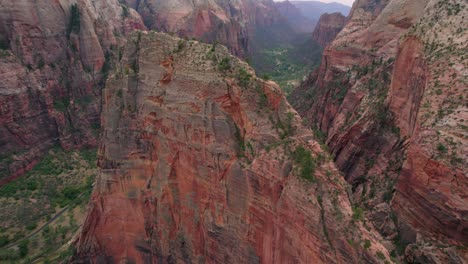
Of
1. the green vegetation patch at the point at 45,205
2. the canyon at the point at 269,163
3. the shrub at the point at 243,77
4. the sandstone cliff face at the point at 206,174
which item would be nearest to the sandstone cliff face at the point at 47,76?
the green vegetation patch at the point at 45,205

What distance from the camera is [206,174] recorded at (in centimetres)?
2508

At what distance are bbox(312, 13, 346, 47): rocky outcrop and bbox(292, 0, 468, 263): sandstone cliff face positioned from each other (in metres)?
83.7

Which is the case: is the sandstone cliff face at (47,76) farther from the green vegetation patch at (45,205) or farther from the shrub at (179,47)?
the shrub at (179,47)

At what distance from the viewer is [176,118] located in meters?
26.0

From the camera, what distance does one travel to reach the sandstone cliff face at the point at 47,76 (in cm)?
5862

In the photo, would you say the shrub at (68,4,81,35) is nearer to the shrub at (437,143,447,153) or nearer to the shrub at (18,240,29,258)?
the shrub at (18,240,29,258)

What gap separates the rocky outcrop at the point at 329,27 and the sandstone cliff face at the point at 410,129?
8366cm

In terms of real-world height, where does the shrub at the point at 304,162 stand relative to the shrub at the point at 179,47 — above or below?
below

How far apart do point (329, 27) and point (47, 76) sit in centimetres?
11090

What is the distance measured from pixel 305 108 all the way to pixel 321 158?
4897 centimetres

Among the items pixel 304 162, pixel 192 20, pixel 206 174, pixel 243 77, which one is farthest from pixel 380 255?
pixel 192 20

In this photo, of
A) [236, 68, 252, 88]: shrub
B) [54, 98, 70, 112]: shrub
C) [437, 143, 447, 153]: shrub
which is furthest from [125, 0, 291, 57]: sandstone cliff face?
[437, 143, 447, 153]: shrub

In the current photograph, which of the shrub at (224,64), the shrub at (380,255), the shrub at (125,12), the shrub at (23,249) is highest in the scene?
the shrub at (224,64)

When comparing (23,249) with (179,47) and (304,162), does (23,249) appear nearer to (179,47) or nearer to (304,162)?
(179,47)
